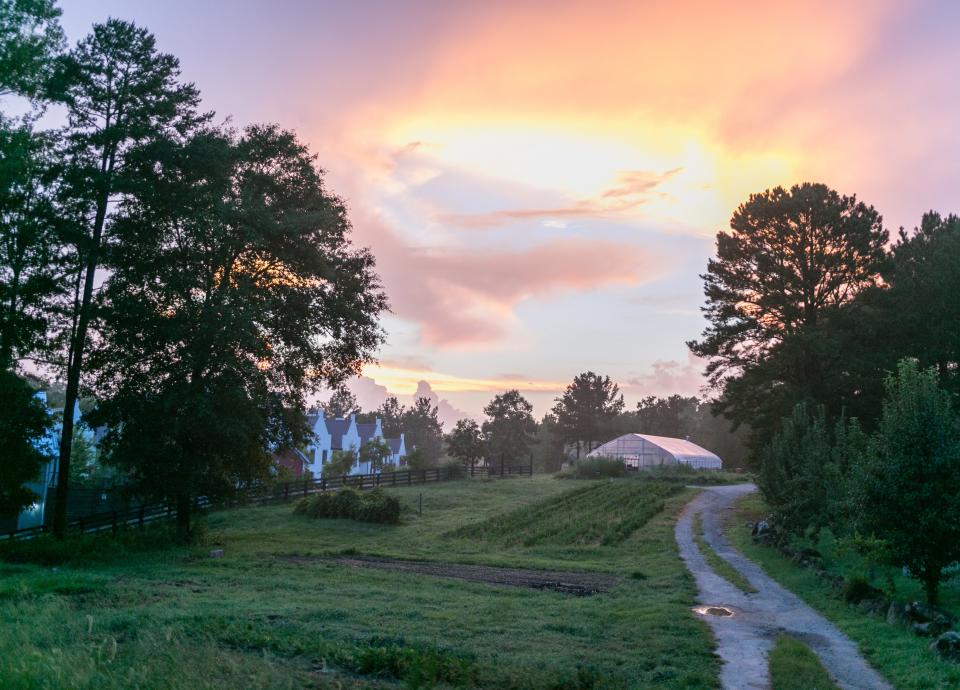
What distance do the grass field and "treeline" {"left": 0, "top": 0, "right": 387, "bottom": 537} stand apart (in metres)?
3.86

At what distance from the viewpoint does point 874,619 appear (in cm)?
1444

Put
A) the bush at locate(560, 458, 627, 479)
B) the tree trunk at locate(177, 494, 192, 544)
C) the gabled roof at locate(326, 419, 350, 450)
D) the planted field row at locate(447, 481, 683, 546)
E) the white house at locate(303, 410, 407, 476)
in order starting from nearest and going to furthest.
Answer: the tree trunk at locate(177, 494, 192, 544) < the planted field row at locate(447, 481, 683, 546) < the bush at locate(560, 458, 627, 479) < the white house at locate(303, 410, 407, 476) < the gabled roof at locate(326, 419, 350, 450)

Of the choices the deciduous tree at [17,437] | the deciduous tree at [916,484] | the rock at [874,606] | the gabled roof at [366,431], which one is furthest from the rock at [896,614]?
the gabled roof at [366,431]

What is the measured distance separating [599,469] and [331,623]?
180 feet

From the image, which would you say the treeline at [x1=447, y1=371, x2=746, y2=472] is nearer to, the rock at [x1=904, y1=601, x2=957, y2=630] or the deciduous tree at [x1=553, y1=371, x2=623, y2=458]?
the deciduous tree at [x1=553, y1=371, x2=623, y2=458]

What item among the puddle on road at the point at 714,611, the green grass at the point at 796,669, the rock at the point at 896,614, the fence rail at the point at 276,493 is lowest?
the puddle on road at the point at 714,611

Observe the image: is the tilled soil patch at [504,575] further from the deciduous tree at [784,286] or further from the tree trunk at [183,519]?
the deciduous tree at [784,286]

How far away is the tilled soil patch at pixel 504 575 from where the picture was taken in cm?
1931

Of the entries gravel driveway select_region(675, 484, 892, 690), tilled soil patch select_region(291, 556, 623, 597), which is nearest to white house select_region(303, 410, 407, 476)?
tilled soil patch select_region(291, 556, 623, 597)

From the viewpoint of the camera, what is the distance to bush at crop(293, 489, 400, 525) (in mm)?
35875

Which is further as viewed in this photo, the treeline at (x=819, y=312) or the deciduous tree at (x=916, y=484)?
the treeline at (x=819, y=312)

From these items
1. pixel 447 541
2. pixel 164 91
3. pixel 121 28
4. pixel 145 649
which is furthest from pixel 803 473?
pixel 121 28

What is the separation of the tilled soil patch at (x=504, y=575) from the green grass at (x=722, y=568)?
3.30m

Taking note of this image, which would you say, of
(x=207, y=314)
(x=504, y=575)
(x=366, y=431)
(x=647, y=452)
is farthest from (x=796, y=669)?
(x=366, y=431)
